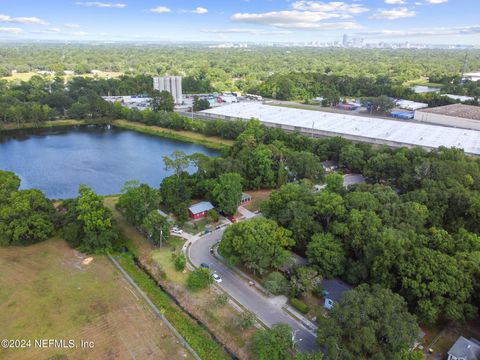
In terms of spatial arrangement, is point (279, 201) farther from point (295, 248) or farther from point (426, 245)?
point (426, 245)

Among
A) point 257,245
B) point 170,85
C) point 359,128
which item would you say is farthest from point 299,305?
point 170,85

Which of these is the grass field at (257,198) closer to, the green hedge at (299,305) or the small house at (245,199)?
the small house at (245,199)

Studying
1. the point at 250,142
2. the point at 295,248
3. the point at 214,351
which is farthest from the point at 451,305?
the point at 250,142

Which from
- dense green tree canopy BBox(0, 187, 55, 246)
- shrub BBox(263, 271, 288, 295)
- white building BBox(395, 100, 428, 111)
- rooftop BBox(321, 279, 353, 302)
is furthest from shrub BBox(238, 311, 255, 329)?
white building BBox(395, 100, 428, 111)

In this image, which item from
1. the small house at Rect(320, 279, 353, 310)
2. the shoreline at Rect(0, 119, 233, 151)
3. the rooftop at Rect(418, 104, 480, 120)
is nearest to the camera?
the small house at Rect(320, 279, 353, 310)

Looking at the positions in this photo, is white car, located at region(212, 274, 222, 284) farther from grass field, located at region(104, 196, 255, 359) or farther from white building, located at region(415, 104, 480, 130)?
white building, located at region(415, 104, 480, 130)

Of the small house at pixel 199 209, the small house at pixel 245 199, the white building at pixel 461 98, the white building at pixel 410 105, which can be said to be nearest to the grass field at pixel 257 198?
the small house at pixel 245 199
